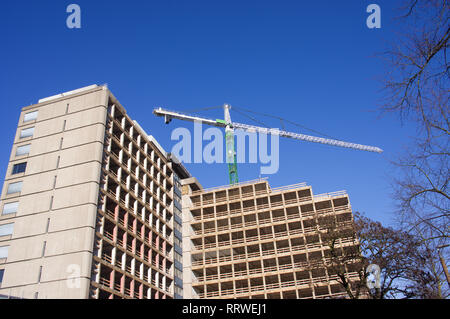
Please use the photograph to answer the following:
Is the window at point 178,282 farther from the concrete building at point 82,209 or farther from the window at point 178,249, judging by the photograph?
the window at point 178,249

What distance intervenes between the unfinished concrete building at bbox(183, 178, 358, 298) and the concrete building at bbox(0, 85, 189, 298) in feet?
22.8

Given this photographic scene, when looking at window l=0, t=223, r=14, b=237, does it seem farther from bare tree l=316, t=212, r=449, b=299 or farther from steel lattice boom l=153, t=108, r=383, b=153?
steel lattice boom l=153, t=108, r=383, b=153

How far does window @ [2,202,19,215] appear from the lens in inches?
1865

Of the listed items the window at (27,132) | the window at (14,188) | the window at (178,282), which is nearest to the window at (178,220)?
the window at (178,282)

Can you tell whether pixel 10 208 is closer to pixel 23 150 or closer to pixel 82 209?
pixel 23 150

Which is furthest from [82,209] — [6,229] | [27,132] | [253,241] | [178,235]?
[253,241]

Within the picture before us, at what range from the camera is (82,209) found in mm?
45406

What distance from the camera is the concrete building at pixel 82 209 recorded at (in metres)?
42.6

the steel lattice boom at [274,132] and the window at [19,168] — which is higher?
the steel lattice boom at [274,132]

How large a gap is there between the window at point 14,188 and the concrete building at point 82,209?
12 cm

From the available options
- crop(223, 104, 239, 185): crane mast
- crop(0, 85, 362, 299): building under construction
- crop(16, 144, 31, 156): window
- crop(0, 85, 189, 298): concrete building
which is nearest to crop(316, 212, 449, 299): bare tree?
crop(0, 85, 362, 299): building under construction

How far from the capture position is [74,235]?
43.8m
